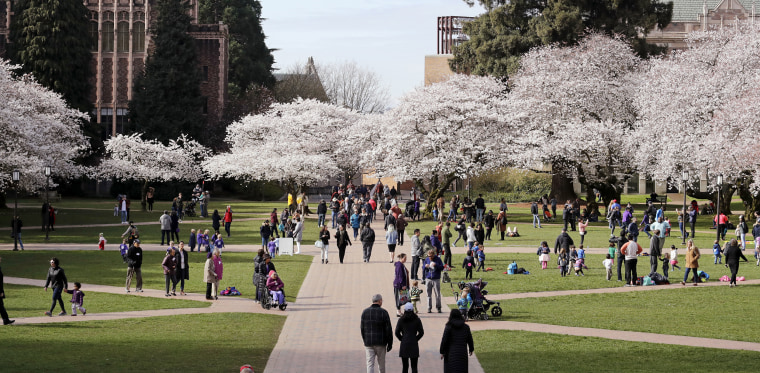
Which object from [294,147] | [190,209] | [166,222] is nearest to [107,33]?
[294,147]

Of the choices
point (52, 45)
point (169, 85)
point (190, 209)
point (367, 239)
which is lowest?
point (367, 239)

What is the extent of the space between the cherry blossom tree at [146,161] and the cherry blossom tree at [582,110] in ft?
82.8

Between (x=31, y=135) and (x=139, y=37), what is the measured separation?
43800 millimetres

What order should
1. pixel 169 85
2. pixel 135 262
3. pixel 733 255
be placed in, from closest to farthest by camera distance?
1. pixel 135 262
2. pixel 733 255
3. pixel 169 85

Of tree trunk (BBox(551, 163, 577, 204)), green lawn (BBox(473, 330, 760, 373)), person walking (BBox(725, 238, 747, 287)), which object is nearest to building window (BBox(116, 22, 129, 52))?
tree trunk (BBox(551, 163, 577, 204))

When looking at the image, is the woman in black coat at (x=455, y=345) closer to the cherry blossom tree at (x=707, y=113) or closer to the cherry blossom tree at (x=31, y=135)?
the cherry blossom tree at (x=31, y=135)

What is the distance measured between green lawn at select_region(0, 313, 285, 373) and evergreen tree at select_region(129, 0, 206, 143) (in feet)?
185

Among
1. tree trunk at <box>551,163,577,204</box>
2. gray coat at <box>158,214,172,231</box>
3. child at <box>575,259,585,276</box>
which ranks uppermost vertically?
tree trunk at <box>551,163,577,204</box>

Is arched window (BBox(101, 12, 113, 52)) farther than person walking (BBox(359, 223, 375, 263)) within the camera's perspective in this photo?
Yes

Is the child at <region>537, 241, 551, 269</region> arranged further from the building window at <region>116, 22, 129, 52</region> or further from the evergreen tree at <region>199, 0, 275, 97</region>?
the building window at <region>116, 22, 129, 52</region>

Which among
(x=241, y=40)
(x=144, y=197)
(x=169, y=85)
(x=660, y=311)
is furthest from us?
(x=241, y=40)

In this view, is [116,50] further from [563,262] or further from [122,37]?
[563,262]

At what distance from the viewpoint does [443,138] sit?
5397cm

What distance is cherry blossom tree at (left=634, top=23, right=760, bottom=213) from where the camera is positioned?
46906 mm
